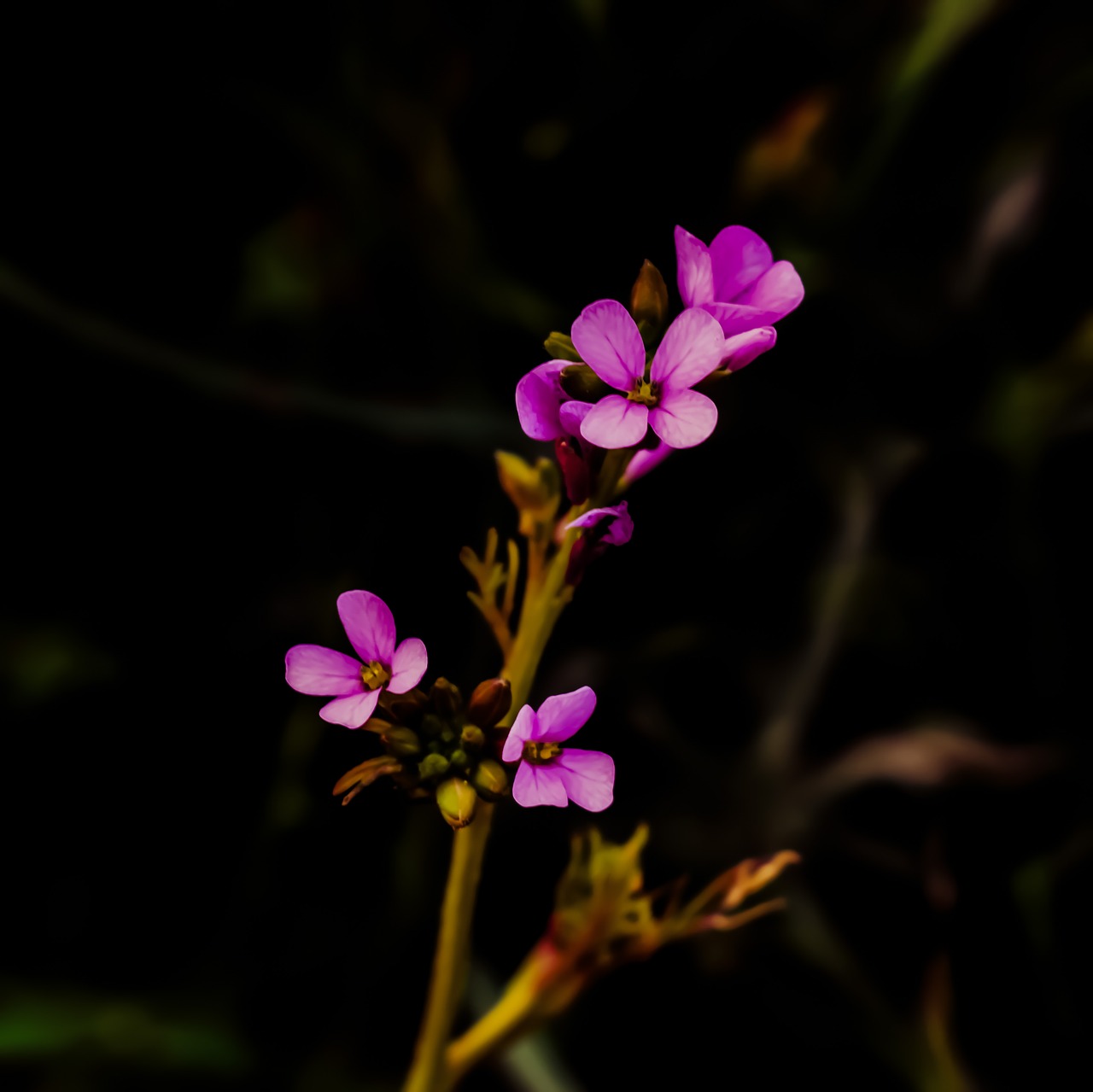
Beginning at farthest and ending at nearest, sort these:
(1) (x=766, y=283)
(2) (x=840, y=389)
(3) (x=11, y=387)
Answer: (2) (x=840, y=389), (3) (x=11, y=387), (1) (x=766, y=283)

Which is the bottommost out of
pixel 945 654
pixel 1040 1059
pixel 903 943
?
pixel 1040 1059

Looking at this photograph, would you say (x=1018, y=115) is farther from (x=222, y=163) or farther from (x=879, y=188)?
(x=222, y=163)

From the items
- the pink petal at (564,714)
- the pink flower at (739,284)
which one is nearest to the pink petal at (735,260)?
the pink flower at (739,284)

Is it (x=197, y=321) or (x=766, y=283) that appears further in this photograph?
(x=197, y=321)

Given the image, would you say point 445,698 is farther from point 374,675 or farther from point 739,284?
point 739,284

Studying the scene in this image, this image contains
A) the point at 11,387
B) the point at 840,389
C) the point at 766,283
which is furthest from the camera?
the point at 840,389

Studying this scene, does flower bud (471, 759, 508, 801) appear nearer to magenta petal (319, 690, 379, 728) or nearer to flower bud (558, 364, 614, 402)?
magenta petal (319, 690, 379, 728)

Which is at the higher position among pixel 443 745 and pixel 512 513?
pixel 512 513

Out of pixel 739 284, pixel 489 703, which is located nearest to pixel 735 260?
pixel 739 284

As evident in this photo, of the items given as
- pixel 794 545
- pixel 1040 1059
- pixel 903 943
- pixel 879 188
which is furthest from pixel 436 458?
pixel 1040 1059
